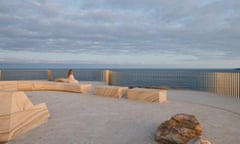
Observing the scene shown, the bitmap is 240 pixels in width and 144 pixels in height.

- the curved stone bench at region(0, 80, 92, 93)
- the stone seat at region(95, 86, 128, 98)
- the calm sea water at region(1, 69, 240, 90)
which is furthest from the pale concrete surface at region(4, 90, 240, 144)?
the calm sea water at region(1, 69, 240, 90)

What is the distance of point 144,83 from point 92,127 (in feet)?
33.2

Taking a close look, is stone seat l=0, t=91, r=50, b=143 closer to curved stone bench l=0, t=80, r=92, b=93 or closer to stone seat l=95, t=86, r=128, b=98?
stone seat l=95, t=86, r=128, b=98

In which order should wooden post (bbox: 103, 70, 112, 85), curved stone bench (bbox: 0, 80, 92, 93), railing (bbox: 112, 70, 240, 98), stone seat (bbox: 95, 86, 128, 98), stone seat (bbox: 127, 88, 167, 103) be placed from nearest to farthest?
stone seat (bbox: 127, 88, 167, 103), stone seat (bbox: 95, 86, 128, 98), railing (bbox: 112, 70, 240, 98), curved stone bench (bbox: 0, 80, 92, 93), wooden post (bbox: 103, 70, 112, 85)

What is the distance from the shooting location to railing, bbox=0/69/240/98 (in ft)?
31.0

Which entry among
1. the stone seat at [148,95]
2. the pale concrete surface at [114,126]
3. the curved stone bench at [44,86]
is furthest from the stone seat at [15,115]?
the curved stone bench at [44,86]

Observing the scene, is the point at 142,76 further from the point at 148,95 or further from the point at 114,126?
the point at 114,126

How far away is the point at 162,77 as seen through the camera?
13.0 metres

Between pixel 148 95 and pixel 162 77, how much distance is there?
6014 mm

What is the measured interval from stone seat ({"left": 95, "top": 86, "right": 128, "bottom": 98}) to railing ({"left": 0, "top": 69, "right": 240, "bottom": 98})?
16.8ft

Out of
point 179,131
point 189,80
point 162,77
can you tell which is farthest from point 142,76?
point 179,131

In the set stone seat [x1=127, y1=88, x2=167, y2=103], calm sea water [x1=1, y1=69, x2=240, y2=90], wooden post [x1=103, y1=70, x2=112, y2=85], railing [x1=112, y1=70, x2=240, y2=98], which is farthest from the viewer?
wooden post [x1=103, y1=70, x2=112, y2=85]

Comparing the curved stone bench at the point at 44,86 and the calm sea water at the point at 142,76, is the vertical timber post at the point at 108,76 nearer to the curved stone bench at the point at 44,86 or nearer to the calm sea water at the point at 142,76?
the calm sea water at the point at 142,76

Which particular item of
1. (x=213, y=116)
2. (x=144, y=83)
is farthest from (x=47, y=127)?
(x=144, y=83)

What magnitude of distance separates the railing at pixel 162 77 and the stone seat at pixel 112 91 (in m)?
5.11
